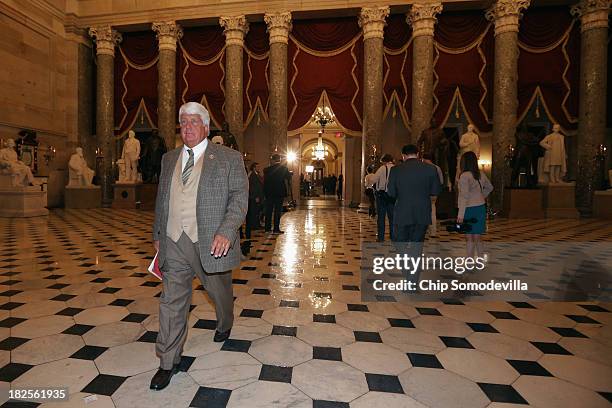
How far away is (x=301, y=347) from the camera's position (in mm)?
2652

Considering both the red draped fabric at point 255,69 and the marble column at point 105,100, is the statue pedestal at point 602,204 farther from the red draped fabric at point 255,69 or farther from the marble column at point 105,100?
the marble column at point 105,100

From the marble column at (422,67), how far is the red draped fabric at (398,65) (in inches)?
23.0

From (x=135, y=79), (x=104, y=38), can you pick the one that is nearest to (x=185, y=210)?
(x=135, y=79)

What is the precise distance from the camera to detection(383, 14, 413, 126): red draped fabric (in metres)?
13.4

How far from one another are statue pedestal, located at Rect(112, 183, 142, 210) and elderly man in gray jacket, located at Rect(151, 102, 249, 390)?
43.5 feet

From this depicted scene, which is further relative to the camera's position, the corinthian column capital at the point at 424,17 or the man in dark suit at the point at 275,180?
the corinthian column capital at the point at 424,17

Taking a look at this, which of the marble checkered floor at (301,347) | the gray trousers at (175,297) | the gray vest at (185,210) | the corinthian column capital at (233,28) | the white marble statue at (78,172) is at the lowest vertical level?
the marble checkered floor at (301,347)

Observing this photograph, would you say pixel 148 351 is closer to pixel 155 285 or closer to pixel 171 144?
pixel 155 285

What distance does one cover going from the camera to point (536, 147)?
11703 millimetres

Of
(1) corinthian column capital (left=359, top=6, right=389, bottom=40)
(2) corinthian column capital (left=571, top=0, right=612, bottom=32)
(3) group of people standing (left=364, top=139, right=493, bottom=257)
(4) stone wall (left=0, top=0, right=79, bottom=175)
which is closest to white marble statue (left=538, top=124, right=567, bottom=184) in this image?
(2) corinthian column capital (left=571, top=0, right=612, bottom=32)

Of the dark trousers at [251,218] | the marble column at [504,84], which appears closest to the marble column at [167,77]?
the dark trousers at [251,218]

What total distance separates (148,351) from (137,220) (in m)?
8.40

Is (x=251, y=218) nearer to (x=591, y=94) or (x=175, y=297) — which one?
(x=175, y=297)

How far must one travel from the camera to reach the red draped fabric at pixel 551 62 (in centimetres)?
1259
